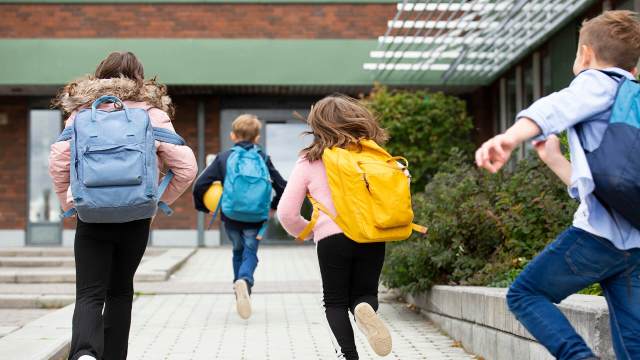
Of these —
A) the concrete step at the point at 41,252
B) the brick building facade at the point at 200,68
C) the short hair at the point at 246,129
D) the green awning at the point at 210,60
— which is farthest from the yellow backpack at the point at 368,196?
the green awning at the point at 210,60

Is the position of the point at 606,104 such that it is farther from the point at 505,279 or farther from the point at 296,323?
the point at 296,323

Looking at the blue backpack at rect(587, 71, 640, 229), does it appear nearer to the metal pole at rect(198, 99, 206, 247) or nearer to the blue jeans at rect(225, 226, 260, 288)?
the blue jeans at rect(225, 226, 260, 288)

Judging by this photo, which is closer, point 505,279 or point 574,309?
point 574,309

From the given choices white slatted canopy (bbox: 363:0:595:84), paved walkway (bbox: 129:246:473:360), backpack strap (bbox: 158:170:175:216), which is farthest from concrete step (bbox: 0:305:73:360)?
white slatted canopy (bbox: 363:0:595:84)

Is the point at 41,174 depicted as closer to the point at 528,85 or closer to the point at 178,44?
the point at 178,44

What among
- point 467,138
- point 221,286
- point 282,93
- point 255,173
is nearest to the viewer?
point 255,173

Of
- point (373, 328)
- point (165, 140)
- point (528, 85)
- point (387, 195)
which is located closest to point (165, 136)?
point (165, 140)

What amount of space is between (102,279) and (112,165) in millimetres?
616

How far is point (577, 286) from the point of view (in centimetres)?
343

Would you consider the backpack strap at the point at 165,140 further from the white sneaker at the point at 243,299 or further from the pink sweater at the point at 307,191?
the white sneaker at the point at 243,299

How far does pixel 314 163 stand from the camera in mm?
4922

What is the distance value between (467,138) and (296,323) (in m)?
8.75

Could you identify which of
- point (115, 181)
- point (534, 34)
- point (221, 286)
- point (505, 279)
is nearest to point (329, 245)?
point (115, 181)

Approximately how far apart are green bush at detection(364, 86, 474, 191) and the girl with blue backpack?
32.1ft
